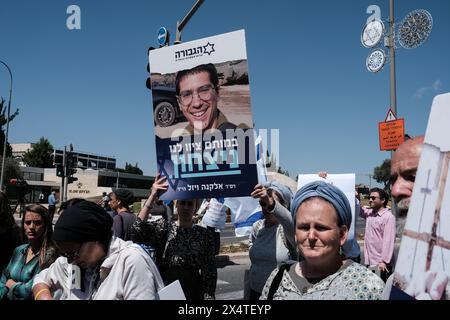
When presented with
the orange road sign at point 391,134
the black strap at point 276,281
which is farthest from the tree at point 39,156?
the black strap at point 276,281

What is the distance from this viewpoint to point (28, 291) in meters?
3.17

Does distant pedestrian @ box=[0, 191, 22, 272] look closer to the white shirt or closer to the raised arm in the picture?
the raised arm

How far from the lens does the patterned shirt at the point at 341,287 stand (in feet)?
5.90

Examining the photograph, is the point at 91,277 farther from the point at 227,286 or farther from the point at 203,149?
the point at 227,286

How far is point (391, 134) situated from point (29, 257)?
24.7 ft

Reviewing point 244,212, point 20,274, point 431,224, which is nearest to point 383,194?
point 244,212

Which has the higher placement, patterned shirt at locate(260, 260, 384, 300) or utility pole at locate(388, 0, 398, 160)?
utility pole at locate(388, 0, 398, 160)

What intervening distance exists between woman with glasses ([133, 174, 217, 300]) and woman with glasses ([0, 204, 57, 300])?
824 millimetres

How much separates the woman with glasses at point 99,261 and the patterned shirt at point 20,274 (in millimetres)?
998

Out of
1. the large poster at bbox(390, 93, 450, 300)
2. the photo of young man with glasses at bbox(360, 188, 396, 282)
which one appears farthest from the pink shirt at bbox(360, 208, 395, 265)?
the large poster at bbox(390, 93, 450, 300)

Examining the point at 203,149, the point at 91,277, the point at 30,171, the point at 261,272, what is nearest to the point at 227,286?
the point at 261,272

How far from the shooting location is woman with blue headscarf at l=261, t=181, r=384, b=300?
1.86m

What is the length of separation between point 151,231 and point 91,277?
110 centimetres

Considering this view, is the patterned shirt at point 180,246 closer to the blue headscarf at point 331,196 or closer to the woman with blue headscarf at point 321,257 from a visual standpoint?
the woman with blue headscarf at point 321,257
